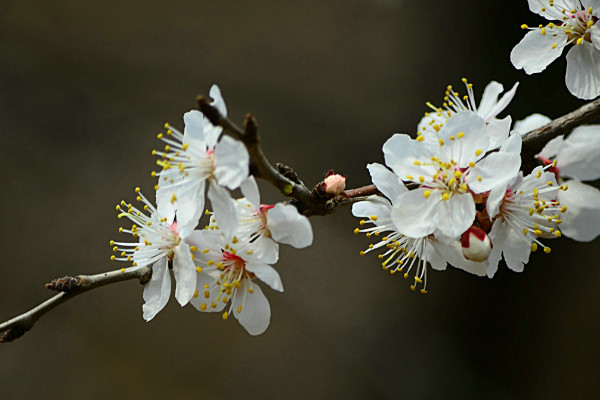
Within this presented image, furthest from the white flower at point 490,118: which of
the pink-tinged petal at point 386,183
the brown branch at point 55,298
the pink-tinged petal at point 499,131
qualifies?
the brown branch at point 55,298

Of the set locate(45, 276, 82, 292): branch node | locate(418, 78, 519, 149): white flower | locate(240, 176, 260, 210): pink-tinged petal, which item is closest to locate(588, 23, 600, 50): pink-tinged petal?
locate(418, 78, 519, 149): white flower

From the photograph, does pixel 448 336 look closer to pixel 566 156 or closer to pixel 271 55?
pixel 271 55

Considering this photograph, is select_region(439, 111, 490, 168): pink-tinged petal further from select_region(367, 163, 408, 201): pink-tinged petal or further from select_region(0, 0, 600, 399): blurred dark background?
select_region(0, 0, 600, 399): blurred dark background

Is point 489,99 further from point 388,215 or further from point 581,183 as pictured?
point 388,215

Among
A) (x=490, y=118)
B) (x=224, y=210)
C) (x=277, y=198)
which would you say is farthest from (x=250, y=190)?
(x=277, y=198)

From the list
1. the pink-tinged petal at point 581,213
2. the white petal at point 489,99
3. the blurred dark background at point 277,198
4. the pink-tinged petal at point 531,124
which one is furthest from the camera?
the blurred dark background at point 277,198

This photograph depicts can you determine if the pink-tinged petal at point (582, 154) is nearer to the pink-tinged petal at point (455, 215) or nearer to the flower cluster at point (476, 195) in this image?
the flower cluster at point (476, 195)
